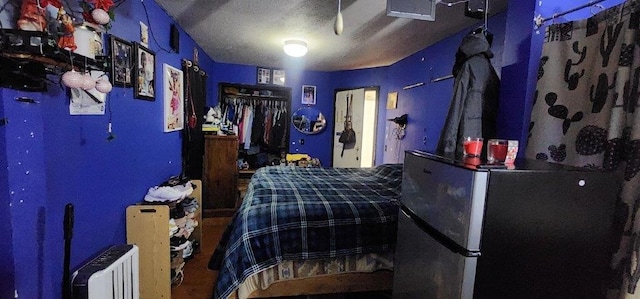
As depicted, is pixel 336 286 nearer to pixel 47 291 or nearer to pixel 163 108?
pixel 47 291

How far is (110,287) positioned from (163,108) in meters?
1.47

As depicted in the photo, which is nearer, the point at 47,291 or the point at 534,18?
the point at 47,291

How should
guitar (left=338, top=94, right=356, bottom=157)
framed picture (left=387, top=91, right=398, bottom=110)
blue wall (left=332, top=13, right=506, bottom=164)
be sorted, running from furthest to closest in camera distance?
guitar (left=338, top=94, right=356, bottom=157), framed picture (left=387, top=91, right=398, bottom=110), blue wall (left=332, top=13, right=506, bottom=164)

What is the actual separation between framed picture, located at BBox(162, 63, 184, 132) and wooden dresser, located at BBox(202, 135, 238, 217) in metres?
0.69

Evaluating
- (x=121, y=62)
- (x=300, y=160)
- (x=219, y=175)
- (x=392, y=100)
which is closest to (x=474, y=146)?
(x=121, y=62)

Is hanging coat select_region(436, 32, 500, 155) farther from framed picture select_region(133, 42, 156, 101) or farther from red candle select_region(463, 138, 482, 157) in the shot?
framed picture select_region(133, 42, 156, 101)

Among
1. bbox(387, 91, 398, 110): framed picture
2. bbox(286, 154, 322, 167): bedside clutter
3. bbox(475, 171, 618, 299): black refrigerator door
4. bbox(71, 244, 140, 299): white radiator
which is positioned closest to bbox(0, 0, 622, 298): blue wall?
bbox(71, 244, 140, 299): white radiator

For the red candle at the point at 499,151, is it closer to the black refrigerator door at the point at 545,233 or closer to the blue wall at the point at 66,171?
the black refrigerator door at the point at 545,233

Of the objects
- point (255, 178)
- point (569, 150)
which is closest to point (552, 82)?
point (569, 150)

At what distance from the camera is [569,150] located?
126 cm

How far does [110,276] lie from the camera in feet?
4.42

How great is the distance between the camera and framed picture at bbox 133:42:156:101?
1.88 m

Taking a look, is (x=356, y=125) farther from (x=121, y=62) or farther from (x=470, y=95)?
(x=121, y=62)

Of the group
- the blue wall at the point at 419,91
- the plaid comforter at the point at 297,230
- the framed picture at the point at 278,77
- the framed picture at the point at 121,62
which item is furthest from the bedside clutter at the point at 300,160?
the framed picture at the point at 121,62
